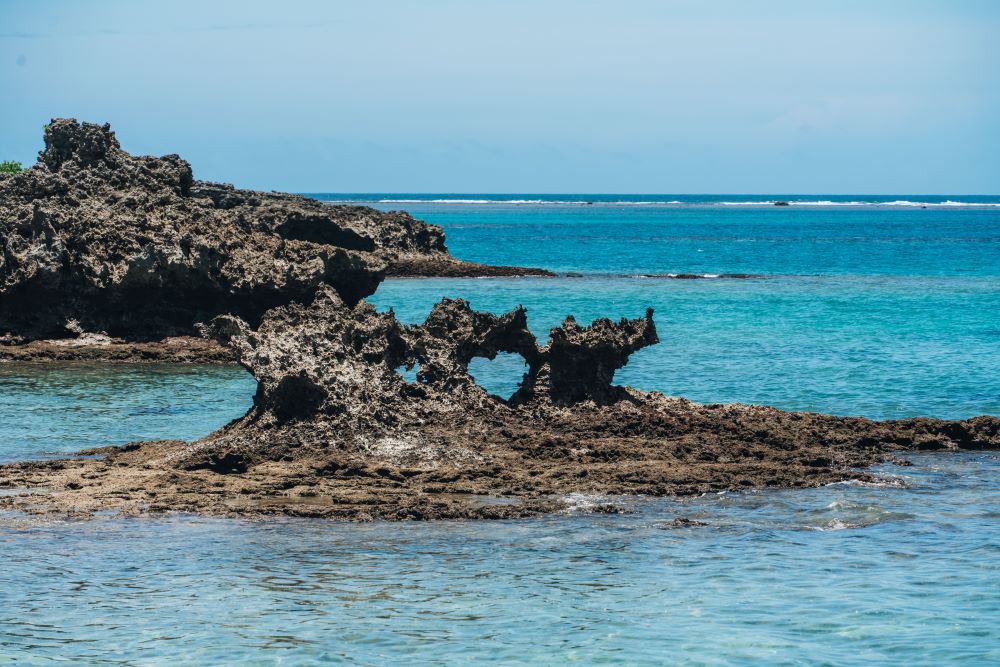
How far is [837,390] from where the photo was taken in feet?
102

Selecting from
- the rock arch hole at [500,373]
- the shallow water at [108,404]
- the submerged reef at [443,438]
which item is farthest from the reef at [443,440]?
the rock arch hole at [500,373]

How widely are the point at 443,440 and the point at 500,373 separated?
45.8ft

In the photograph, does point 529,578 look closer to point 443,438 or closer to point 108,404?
point 443,438

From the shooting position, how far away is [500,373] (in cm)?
3556

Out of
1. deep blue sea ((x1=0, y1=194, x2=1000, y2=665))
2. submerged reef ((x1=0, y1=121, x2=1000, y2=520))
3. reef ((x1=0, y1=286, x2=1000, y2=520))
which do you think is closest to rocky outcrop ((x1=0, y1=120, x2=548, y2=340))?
deep blue sea ((x1=0, y1=194, x2=1000, y2=665))

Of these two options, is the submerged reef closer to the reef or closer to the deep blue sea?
the reef

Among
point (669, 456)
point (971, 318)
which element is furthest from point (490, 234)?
point (669, 456)

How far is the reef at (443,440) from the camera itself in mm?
19359

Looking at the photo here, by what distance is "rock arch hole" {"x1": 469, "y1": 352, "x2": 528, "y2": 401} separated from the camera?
32.2 metres

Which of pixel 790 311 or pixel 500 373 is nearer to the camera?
pixel 500 373

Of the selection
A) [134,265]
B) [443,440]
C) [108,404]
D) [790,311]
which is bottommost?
[108,404]

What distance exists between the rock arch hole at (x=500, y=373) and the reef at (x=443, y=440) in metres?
7.19

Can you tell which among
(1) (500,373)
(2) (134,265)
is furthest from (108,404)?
(1) (500,373)

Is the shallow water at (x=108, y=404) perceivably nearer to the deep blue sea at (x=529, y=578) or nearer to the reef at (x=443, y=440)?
the deep blue sea at (x=529, y=578)
